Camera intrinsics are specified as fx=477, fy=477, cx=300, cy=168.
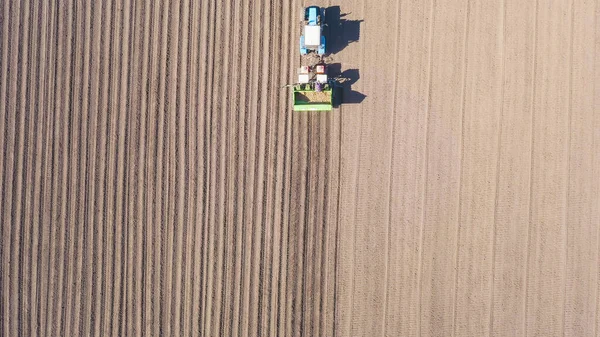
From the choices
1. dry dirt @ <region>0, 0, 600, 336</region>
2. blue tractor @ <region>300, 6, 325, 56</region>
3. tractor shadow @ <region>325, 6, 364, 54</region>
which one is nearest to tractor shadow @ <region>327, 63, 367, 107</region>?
dry dirt @ <region>0, 0, 600, 336</region>

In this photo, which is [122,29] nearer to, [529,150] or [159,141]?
[159,141]

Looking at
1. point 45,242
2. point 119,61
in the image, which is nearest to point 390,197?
point 119,61

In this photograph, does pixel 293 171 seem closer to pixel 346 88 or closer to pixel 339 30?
pixel 346 88

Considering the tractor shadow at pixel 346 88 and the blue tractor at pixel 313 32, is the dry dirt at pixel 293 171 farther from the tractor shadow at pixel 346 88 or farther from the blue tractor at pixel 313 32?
the blue tractor at pixel 313 32

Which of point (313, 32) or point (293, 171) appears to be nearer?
point (313, 32)

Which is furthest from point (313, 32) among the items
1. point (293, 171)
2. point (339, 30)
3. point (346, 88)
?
point (293, 171)

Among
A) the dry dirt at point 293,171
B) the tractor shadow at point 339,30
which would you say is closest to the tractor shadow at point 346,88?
the dry dirt at point 293,171

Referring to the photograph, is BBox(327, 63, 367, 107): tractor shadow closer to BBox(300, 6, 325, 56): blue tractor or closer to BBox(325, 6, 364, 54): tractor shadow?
BBox(325, 6, 364, 54): tractor shadow
